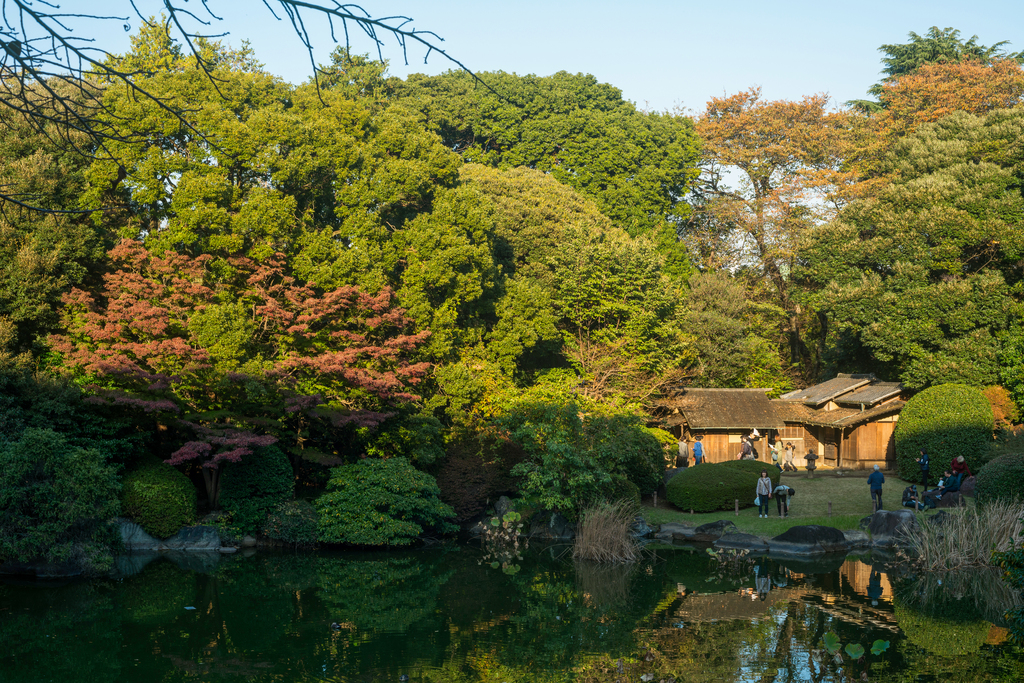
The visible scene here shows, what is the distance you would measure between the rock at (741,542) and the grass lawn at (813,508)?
501mm

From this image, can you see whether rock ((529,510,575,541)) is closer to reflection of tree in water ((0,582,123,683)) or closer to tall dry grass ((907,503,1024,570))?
tall dry grass ((907,503,1024,570))

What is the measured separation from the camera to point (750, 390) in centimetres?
3166

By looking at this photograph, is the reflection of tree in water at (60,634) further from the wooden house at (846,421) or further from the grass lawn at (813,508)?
the wooden house at (846,421)

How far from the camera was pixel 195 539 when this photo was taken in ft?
64.6

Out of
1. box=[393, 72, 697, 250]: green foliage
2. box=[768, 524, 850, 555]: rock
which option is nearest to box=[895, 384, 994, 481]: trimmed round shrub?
box=[768, 524, 850, 555]: rock

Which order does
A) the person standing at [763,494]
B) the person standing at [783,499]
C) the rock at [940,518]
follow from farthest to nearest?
the person standing at [783,499] < the person standing at [763,494] < the rock at [940,518]

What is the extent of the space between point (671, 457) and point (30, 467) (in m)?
18.5

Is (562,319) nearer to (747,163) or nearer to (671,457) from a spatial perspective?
(671,457)

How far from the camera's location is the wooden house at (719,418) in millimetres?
29719

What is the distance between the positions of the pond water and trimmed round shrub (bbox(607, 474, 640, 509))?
314 centimetres

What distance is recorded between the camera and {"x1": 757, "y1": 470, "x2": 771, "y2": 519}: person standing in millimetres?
21984

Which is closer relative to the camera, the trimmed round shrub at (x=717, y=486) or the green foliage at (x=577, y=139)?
the trimmed round shrub at (x=717, y=486)

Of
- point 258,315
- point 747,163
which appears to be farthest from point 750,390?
point 258,315

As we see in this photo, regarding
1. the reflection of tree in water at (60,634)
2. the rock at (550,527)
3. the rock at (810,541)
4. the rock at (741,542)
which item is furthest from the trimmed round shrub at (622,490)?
the reflection of tree in water at (60,634)
